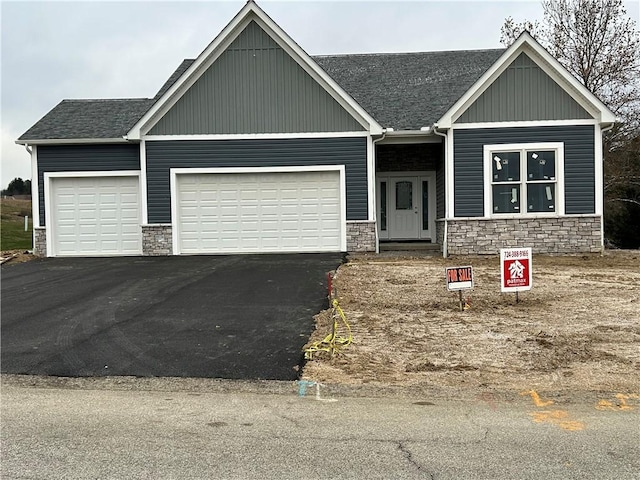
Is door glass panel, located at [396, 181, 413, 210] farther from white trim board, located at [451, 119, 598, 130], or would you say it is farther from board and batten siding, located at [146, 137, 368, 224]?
white trim board, located at [451, 119, 598, 130]

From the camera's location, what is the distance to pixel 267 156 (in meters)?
16.7

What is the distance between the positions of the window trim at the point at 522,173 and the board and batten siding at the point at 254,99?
366 cm

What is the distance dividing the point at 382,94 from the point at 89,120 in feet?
30.0

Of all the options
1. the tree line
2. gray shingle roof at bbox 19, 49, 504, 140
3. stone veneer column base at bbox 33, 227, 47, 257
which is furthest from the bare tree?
the tree line

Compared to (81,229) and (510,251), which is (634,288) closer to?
(510,251)

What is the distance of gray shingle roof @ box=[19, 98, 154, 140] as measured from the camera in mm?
17406

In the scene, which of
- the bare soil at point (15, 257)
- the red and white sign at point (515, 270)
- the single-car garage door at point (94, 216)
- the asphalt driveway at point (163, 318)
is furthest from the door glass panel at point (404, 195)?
the bare soil at point (15, 257)

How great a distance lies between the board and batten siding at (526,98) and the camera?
15836mm

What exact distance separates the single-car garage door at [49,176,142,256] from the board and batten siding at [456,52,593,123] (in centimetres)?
1044

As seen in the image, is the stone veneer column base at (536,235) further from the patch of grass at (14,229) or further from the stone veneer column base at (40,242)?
the patch of grass at (14,229)

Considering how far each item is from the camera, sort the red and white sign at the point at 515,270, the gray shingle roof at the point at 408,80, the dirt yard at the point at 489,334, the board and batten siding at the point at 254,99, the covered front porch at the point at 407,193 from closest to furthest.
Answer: the dirt yard at the point at 489,334
the red and white sign at the point at 515,270
the board and batten siding at the point at 254,99
the gray shingle roof at the point at 408,80
the covered front porch at the point at 407,193

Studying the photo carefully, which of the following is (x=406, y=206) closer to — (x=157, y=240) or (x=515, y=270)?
(x=157, y=240)

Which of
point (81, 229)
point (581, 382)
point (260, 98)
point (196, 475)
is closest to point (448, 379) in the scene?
point (581, 382)

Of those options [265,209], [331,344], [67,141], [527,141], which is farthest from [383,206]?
[331,344]
